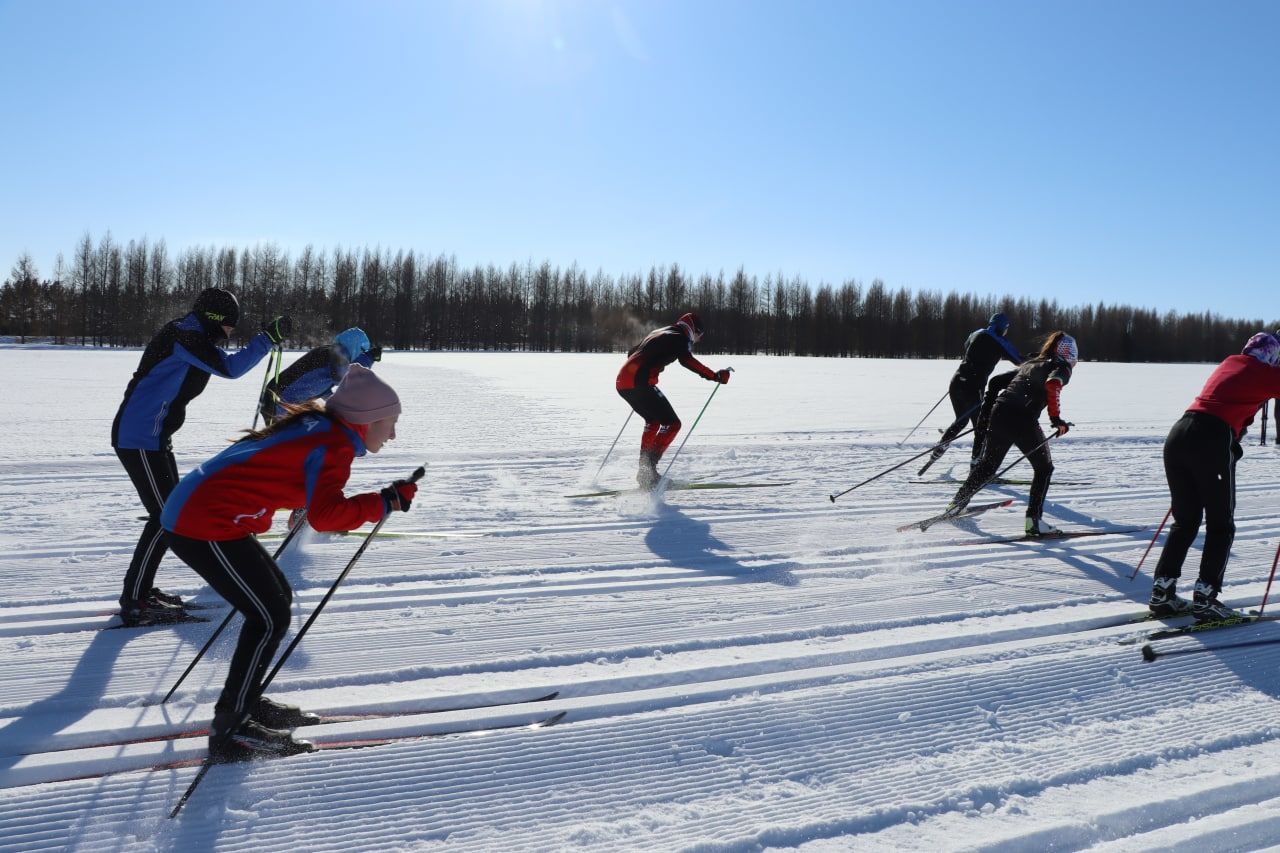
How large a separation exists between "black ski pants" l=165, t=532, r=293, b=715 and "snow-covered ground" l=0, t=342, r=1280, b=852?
269 millimetres

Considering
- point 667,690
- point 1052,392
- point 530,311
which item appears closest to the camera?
point 667,690

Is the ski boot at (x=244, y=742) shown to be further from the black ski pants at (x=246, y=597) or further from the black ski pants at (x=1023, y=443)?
the black ski pants at (x=1023, y=443)

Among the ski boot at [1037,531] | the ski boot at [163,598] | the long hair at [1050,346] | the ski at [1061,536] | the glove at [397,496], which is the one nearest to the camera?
the glove at [397,496]

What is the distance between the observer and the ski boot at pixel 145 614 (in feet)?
13.1

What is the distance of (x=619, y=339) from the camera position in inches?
2926

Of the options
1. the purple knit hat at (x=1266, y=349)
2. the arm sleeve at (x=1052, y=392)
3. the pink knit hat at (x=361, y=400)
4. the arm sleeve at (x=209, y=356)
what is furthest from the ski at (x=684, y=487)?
the pink knit hat at (x=361, y=400)

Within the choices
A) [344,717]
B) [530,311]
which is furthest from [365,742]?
[530,311]

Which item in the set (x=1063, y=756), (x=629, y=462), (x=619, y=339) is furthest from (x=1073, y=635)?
(x=619, y=339)

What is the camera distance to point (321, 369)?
563cm

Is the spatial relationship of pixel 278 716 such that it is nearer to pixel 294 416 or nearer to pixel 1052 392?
pixel 294 416

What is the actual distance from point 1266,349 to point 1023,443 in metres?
2.45

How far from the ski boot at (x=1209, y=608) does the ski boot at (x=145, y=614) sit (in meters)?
5.11

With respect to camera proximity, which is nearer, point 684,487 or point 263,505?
point 263,505

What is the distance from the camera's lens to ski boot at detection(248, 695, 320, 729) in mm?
2986
